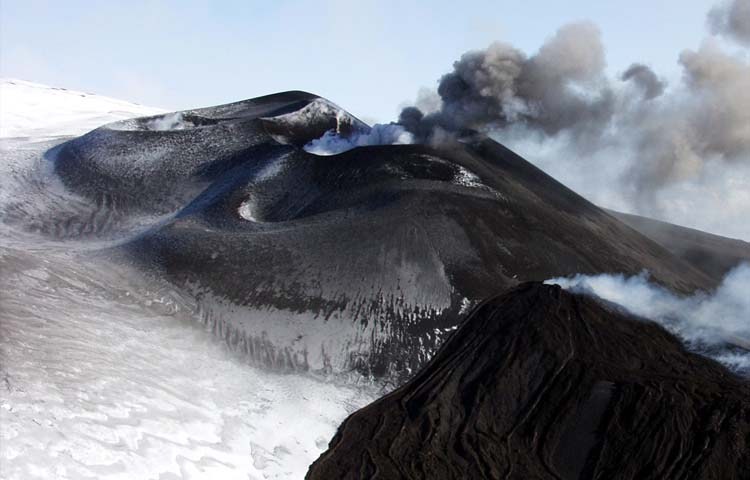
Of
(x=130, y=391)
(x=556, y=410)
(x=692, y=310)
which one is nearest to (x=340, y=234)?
(x=130, y=391)

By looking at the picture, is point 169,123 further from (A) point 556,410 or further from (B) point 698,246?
(B) point 698,246

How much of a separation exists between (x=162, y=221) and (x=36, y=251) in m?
6.41

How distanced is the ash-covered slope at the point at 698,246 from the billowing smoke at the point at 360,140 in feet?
58.1

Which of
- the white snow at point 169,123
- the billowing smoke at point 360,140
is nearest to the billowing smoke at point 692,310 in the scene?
the billowing smoke at point 360,140

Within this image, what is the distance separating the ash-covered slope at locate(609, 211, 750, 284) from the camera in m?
50.8

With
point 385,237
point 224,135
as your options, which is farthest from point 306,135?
point 385,237

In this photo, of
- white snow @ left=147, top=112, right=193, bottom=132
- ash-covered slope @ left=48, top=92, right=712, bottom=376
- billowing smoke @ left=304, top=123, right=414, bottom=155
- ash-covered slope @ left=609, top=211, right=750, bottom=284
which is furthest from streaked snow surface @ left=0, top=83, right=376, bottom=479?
ash-covered slope @ left=609, top=211, right=750, bottom=284

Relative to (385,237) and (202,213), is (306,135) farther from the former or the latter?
(385,237)

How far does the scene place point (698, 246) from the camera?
54812 mm

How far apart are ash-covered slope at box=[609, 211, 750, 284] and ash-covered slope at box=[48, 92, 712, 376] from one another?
936 cm

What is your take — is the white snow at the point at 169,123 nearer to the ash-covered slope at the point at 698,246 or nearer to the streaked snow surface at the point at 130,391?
the streaked snow surface at the point at 130,391

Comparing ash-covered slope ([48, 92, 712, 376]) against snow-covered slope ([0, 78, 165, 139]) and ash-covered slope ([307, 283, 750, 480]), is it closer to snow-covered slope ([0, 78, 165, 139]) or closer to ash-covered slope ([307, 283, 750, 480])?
ash-covered slope ([307, 283, 750, 480])

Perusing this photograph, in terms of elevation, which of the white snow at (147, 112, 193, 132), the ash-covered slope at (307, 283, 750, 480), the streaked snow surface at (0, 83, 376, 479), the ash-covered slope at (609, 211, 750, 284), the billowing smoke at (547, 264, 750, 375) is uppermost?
the ash-covered slope at (609, 211, 750, 284)

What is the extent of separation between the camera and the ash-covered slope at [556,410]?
21906 millimetres
